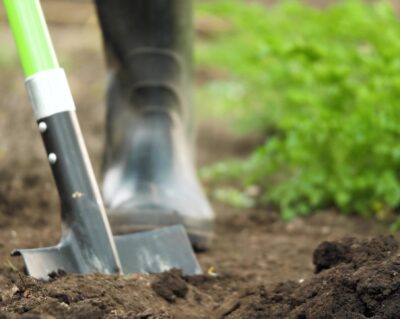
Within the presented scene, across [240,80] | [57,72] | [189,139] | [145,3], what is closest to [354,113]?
[189,139]

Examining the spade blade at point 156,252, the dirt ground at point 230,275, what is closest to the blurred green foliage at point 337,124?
the dirt ground at point 230,275

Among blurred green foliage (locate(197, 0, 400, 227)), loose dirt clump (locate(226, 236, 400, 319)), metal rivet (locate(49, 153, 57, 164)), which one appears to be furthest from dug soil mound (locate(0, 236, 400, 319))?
blurred green foliage (locate(197, 0, 400, 227))

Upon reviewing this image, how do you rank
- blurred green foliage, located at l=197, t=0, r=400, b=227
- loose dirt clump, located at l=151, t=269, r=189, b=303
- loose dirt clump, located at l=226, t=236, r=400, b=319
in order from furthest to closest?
blurred green foliage, located at l=197, t=0, r=400, b=227
loose dirt clump, located at l=151, t=269, r=189, b=303
loose dirt clump, located at l=226, t=236, r=400, b=319

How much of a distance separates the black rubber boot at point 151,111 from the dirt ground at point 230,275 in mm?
182

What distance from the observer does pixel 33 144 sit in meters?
4.16

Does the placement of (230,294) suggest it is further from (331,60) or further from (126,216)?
(331,60)

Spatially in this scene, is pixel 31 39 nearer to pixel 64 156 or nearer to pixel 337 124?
pixel 64 156

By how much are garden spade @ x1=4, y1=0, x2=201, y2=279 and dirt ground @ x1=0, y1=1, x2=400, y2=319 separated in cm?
9

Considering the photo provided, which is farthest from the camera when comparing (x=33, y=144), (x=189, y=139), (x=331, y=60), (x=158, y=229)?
(x=33, y=144)

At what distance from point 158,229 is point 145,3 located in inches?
28.9

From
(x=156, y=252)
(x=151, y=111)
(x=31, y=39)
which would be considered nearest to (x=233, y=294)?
(x=156, y=252)

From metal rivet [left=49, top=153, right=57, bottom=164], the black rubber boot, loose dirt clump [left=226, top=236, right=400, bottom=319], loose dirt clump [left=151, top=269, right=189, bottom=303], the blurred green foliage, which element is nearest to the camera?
loose dirt clump [left=226, top=236, right=400, bottom=319]

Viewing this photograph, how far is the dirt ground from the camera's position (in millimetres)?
1598

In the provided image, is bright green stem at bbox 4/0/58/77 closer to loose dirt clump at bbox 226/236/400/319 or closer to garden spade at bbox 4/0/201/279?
garden spade at bbox 4/0/201/279
